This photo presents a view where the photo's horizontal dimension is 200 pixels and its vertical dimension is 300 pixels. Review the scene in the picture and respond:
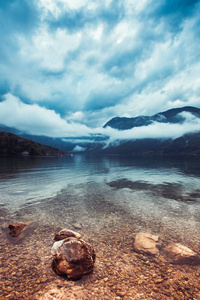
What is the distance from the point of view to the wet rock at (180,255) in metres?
7.97

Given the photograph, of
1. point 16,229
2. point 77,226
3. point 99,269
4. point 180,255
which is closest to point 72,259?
point 99,269

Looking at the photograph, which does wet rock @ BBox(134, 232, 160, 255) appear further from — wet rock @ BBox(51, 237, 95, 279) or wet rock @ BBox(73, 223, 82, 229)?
wet rock @ BBox(73, 223, 82, 229)

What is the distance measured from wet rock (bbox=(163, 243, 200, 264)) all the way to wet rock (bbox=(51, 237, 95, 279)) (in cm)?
475

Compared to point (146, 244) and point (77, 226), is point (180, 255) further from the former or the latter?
point (77, 226)

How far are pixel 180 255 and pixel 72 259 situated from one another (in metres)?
6.31

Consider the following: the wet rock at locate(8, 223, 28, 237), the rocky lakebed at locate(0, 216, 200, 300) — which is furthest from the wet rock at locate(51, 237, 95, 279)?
the wet rock at locate(8, 223, 28, 237)

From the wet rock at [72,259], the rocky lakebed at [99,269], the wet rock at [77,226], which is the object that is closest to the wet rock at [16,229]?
the rocky lakebed at [99,269]

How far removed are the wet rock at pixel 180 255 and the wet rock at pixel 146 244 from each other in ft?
2.19

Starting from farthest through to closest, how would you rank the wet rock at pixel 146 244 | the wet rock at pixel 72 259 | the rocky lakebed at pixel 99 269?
1. the wet rock at pixel 146 244
2. the wet rock at pixel 72 259
3. the rocky lakebed at pixel 99 269

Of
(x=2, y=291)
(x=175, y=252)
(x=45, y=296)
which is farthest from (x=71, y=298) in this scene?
(x=175, y=252)

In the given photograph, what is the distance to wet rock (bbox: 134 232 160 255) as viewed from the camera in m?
8.88

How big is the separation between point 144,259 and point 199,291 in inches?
106

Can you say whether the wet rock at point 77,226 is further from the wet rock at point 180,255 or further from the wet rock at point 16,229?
the wet rock at point 180,255

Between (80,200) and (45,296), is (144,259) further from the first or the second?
(80,200)
